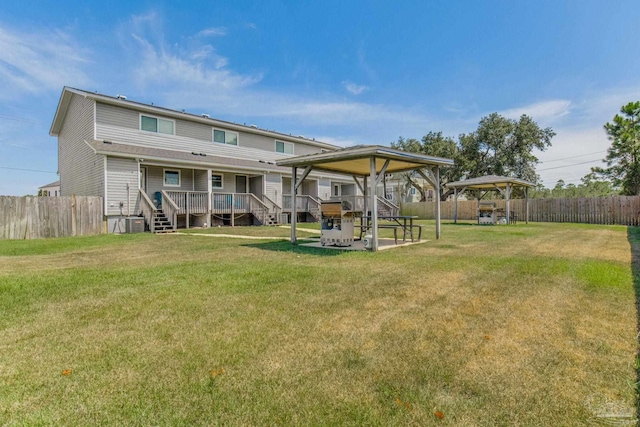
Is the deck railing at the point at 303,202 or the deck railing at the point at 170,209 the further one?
the deck railing at the point at 303,202

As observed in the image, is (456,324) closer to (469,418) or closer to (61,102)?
(469,418)

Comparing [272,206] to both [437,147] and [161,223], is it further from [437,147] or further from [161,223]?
[437,147]

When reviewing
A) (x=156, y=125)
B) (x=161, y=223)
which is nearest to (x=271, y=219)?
(x=161, y=223)

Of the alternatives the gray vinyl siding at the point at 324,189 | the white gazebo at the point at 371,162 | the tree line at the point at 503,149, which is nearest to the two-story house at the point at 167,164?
the gray vinyl siding at the point at 324,189

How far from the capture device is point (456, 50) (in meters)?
16.8

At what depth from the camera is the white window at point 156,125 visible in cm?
1638

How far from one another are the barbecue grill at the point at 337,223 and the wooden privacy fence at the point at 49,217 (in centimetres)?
1082

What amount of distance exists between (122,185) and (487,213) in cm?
2012

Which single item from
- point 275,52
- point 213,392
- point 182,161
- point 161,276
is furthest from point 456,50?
point 213,392

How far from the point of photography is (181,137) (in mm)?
17703

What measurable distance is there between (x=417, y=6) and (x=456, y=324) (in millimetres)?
14966

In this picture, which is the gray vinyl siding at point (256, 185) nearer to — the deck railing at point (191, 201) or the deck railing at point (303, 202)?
the deck railing at point (303, 202)

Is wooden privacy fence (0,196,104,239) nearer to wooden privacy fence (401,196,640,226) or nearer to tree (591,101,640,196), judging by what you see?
wooden privacy fence (401,196,640,226)

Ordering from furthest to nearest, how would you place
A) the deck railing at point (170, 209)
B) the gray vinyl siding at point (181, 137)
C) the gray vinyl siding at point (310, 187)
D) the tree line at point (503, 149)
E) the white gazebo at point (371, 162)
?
the tree line at point (503, 149), the gray vinyl siding at point (310, 187), the gray vinyl siding at point (181, 137), the deck railing at point (170, 209), the white gazebo at point (371, 162)
